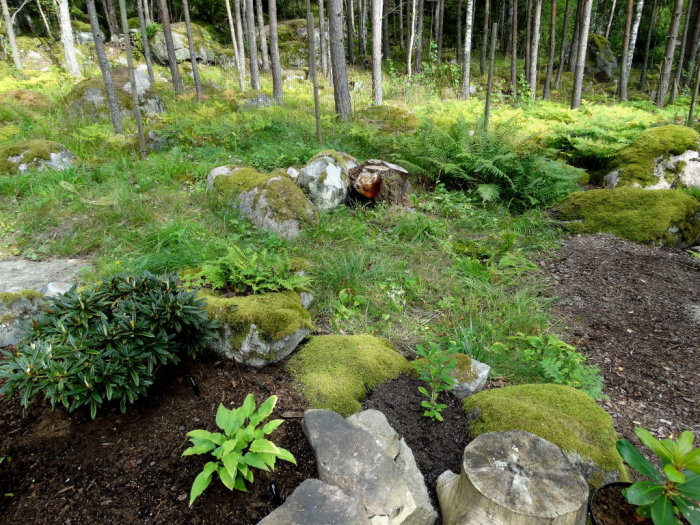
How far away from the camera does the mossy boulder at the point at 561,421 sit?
6.77 ft

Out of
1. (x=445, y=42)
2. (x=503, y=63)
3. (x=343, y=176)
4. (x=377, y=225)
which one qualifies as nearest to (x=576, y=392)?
(x=377, y=225)

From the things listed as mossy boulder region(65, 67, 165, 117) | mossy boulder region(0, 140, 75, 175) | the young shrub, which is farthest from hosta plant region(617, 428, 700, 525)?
mossy boulder region(65, 67, 165, 117)

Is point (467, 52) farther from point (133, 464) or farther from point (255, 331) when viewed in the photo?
point (133, 464)

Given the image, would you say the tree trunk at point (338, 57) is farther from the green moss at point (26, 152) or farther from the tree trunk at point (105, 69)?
the green moss at point (26, 152)

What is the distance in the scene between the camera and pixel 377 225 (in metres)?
5.73

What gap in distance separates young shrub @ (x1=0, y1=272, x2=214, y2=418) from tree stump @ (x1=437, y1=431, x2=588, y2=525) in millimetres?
1600

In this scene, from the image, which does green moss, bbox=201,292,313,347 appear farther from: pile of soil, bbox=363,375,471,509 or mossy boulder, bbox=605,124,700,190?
mossy boulder, bbox=605,124,700,190

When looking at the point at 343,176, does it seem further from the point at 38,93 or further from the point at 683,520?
the point at 38,93

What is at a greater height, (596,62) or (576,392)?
(596,62)

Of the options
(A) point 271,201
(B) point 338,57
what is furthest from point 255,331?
(B) point 338,57

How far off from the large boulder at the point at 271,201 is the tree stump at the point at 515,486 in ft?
12.4

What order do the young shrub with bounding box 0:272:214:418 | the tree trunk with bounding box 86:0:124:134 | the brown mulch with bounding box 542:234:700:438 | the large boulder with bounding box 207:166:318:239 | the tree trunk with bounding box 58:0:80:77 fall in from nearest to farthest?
1. the young shrub with bounding box 0:272:214:418
2. the brown mulch with bounding box 542:234:700:438
3. the large boulder with bounding box 207:166:318:239
4. the tree trunk with bounding box 86:0:124:134
5. the tree trunk with bounding box 58:0:80:77

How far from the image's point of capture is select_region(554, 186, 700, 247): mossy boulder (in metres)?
5.46

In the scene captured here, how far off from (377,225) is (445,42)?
27.5m
